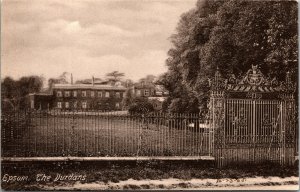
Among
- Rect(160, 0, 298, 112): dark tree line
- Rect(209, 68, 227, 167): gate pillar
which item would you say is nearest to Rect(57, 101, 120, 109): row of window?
Rect(160, 0, 298, 112): dark tree line

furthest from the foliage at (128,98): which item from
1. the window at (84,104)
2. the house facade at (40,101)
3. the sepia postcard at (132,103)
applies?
the house facade at (40,101)

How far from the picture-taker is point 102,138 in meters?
13.1

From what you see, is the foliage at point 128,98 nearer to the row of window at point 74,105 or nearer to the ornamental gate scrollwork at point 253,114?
the row of window at point 74,105

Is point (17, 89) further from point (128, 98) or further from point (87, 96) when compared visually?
point (128, 98)

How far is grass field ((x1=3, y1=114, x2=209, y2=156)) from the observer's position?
1230 centimetres

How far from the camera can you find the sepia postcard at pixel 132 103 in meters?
12.1

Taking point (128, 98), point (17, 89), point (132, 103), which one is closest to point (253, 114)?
point (132, 103)

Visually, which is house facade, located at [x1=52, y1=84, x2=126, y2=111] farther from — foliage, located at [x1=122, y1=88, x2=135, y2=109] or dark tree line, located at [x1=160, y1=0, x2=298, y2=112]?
dark tree line, located at [x1=160, y1=0, x2=298, y2=112]

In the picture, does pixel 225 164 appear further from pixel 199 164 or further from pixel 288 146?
pixel 288 146

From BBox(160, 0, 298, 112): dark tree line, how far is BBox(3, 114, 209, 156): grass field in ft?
3.86

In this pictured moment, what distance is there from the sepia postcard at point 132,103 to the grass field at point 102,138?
0.03 meters

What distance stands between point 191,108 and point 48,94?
16.7ft

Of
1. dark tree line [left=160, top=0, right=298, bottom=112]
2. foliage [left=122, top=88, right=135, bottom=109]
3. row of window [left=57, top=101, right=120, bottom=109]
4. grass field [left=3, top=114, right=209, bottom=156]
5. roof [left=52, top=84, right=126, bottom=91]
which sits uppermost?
dark tree line [left=160, top=0, right=298, bottom=112]

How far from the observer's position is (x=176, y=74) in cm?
1462
